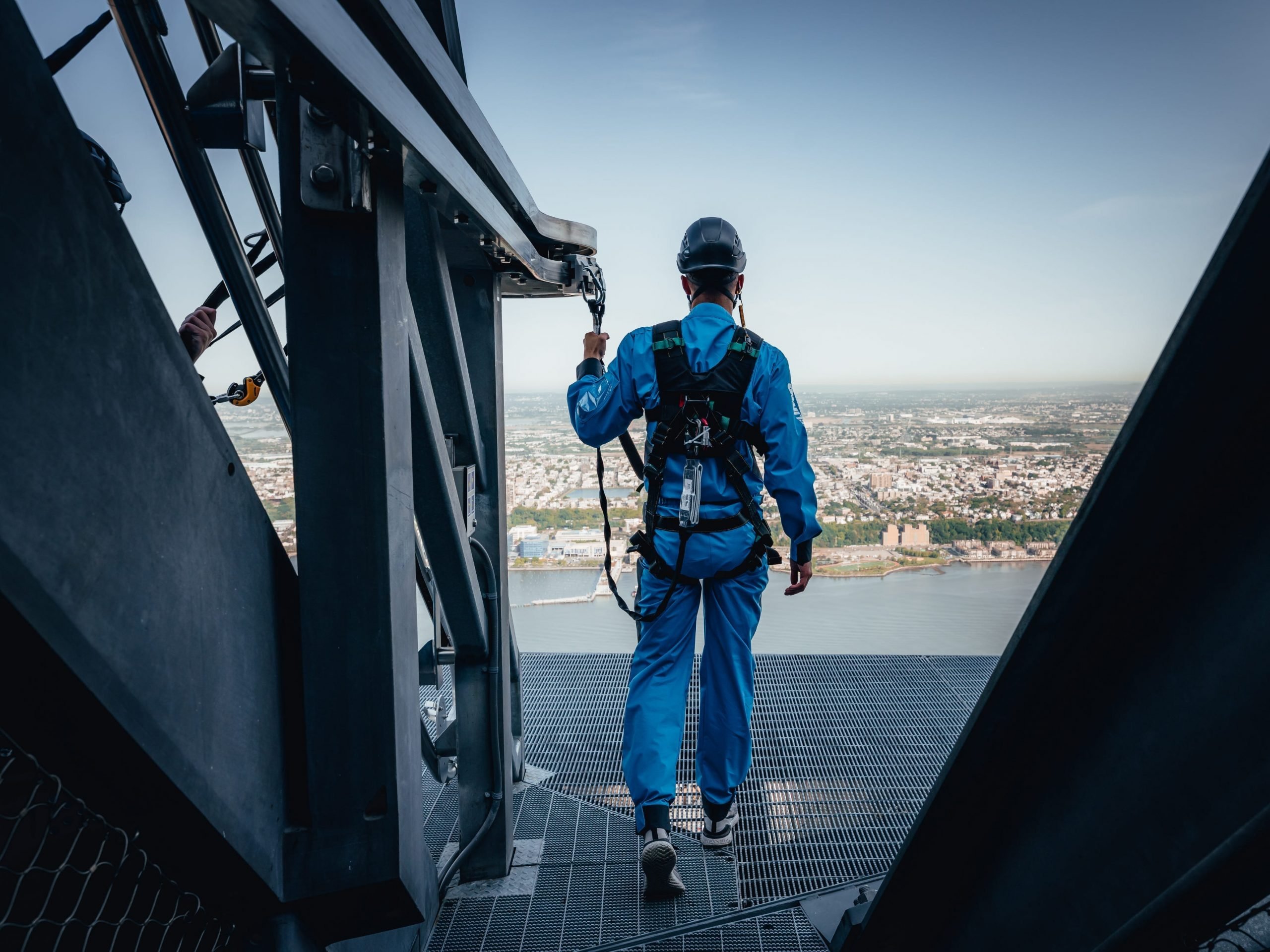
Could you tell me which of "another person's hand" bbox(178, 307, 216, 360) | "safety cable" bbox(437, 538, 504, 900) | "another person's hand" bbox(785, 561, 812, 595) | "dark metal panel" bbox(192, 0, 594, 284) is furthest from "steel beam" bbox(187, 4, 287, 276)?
"another person's hand" bbox(785, 561, 812, 595)

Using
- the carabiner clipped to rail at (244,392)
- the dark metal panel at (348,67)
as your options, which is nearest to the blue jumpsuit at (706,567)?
the dark metal panel at (348,67)

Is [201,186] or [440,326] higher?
[201,186]

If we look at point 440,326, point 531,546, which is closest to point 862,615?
point 531,546

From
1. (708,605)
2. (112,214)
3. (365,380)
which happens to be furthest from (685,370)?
(112,214)

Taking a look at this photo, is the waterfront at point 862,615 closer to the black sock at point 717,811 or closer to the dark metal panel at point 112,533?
the black sock at point 717,811

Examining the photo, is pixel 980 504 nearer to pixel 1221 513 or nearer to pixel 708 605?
pixel 708 605

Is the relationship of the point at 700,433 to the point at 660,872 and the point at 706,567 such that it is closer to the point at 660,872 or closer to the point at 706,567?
the point at 706,567
